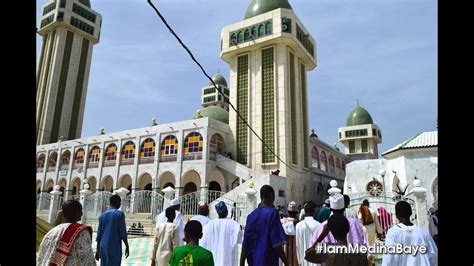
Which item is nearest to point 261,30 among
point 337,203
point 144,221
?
point 144,221

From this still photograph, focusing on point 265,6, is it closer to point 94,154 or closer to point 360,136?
point 94,154

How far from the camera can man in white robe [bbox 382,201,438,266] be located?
3660 mm

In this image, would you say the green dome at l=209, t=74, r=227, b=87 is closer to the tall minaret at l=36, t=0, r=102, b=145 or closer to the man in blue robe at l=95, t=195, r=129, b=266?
the tall minaret at l=36, t=0, r=102, b=145

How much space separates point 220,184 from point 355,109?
3233 centimetres

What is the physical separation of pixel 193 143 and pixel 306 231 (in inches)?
824

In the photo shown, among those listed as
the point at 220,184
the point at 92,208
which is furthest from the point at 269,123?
the point at 92,208

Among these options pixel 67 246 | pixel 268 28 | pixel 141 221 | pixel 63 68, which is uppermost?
pixel 63 68

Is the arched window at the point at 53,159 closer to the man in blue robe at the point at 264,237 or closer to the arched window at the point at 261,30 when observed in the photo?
the arched window at the point at 261,30

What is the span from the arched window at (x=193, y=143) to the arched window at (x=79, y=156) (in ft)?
44.6

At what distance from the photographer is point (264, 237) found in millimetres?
3783

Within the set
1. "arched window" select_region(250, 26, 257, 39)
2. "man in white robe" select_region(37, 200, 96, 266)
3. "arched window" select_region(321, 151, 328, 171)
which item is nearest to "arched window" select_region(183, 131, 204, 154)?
"arched window" select_region(250, 26, 257, 39)
